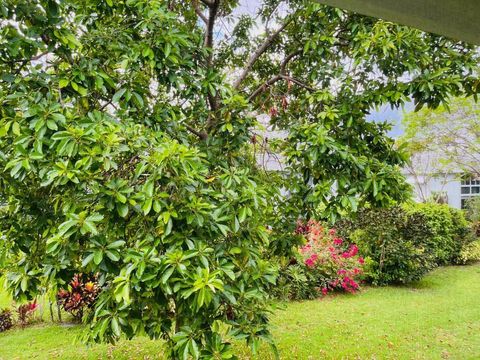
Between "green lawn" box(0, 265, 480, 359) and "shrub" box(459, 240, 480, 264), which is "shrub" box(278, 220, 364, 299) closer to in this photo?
"green lawn" box(0, 265, 480, 359)

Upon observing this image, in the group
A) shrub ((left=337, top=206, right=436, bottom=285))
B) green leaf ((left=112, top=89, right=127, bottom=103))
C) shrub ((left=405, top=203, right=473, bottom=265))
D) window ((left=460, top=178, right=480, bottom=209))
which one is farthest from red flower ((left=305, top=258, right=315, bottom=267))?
window ((left=460, top=178, right=480, bottom=209))

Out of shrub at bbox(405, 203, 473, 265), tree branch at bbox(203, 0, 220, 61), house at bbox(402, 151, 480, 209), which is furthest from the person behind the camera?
house at bbox(402, 151, 480, 209)

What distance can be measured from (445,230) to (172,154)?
9010 millimetres

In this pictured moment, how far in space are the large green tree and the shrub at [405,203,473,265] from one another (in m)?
5.92

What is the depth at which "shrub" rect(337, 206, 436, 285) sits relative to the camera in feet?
24.9

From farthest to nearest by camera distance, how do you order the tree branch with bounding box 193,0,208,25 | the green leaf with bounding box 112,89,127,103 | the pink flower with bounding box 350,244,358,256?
the pink flower with bounding box 350,244,358,256
the tree branch with bounding box 193,0,208,25
the green leaf with bounding box 112,89,127,103

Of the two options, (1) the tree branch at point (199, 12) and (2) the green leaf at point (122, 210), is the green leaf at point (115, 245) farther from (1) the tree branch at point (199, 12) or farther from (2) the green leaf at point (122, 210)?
(1) the tree branch at point (199, 12)

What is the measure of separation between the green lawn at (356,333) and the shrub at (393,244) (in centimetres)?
62

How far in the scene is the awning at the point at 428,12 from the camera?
1.83 m

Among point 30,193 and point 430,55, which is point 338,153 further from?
point 30,193

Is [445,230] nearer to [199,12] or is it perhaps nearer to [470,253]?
[470,253]

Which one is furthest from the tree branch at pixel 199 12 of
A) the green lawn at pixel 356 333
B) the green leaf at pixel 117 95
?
the green lawn at pixel 356 333

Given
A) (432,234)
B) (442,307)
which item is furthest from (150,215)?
(432,234)

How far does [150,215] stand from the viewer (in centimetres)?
203
